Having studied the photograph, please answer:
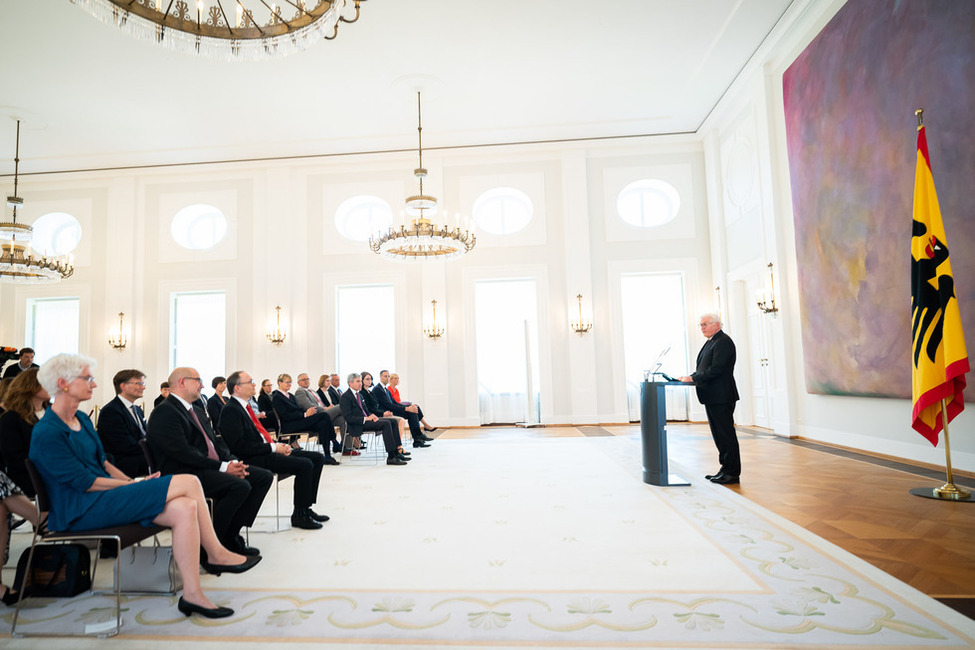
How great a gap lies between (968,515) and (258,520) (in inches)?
195

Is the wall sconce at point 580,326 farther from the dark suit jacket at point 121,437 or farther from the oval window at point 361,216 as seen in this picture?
the dark suit jacket at point 121,437

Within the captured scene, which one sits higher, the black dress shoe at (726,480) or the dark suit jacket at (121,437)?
the dark suit jacket at (121,437)

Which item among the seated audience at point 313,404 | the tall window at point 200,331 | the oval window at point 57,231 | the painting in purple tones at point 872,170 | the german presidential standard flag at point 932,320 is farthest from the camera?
the oval window at point 57,231

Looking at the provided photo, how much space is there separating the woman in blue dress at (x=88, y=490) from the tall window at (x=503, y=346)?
8718mm

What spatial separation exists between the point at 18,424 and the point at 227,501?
116cm

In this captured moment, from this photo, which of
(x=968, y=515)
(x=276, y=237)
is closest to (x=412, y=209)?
(x=276, y=237)

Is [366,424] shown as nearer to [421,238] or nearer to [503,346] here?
[421,238]

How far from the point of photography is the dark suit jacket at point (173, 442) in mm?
3139

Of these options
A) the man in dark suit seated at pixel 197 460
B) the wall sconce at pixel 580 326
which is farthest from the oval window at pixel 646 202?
the man in dark suit seated at pixel 197 460

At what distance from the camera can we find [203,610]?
2467mm

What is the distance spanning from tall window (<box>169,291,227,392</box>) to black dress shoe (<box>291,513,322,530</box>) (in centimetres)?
856

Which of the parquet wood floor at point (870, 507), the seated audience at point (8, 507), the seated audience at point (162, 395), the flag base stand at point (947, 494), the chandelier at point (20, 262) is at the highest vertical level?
the chandelier at point (20, 262)

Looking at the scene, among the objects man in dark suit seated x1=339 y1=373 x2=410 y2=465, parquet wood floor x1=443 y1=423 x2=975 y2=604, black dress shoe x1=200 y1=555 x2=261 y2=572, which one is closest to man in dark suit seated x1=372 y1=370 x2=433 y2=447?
A: man in dark suit seated x1=339 y1=373 x2=410 y2=465

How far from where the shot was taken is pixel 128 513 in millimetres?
2510
